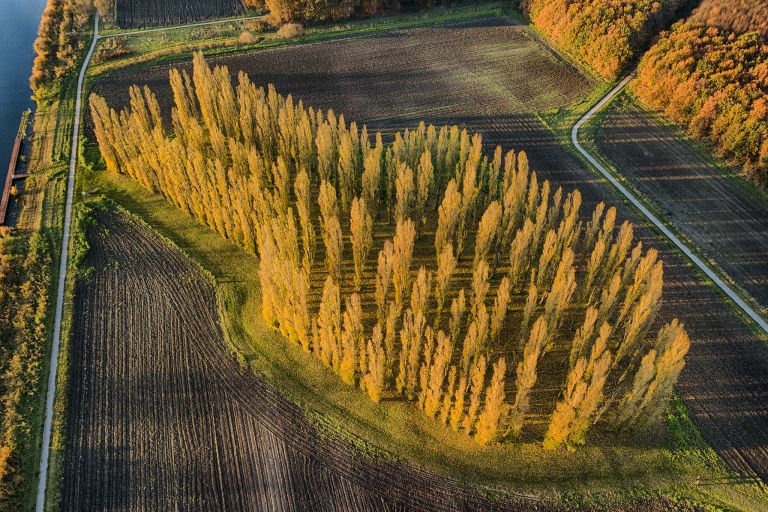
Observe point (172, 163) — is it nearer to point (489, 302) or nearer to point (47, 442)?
point (47, 442)

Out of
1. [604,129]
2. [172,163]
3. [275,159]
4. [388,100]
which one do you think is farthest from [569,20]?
[172,163]

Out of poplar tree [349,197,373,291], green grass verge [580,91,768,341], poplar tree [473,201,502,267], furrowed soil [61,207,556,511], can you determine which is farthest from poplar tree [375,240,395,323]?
green grass verge [580,91,768,341]

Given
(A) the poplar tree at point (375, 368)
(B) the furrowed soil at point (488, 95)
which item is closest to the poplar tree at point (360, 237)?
(A) the poplar tree at point (375, 368)

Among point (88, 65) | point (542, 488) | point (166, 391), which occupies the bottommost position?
point (542, 488)

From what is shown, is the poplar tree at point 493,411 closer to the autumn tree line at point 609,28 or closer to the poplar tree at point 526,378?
the poplar tree at point 526,378

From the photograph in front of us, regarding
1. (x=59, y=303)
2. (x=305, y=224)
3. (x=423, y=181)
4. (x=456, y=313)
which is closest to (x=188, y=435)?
(x=59, y=303)

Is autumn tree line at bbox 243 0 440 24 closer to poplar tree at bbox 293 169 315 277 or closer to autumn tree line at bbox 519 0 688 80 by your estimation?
autumn tree line at bbox 519 0 688 80

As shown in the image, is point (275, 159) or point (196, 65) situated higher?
point (196, 65)

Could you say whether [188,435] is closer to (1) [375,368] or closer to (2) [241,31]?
(1) [375,368]
